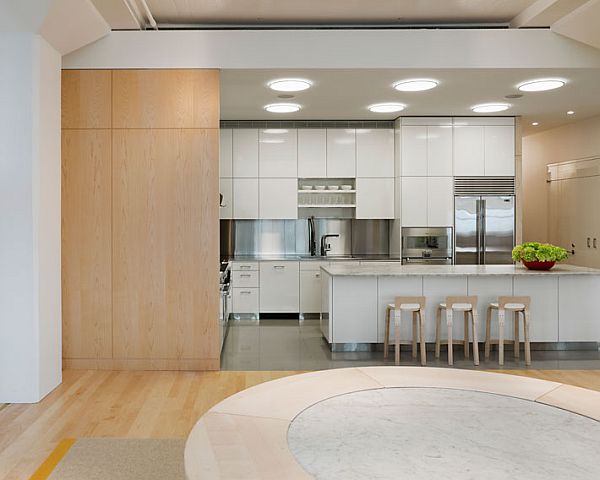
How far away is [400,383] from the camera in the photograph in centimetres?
237

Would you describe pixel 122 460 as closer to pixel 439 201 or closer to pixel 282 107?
pixel 282 107

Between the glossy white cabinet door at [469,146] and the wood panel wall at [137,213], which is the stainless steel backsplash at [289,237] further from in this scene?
the wood panel wall at [137,213]

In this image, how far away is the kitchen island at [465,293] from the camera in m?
6.02

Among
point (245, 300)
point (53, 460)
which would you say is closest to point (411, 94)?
point (245, 300)

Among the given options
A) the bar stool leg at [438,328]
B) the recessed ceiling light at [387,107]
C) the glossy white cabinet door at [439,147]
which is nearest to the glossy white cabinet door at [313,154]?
the recessed ceiling light at [387,107]

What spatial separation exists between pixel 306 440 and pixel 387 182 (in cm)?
679

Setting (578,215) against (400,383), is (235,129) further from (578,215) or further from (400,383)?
(400,383)

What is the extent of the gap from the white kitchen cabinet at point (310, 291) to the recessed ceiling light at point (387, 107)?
7.60 ft

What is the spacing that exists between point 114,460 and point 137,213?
102 inches

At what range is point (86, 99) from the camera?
5.32 m

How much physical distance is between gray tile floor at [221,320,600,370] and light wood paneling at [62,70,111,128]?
100 inches

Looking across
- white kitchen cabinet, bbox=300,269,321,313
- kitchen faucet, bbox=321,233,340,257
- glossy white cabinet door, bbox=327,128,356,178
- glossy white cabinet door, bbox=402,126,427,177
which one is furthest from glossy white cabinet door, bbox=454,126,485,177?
white kitchen cabinet, bbox=300,269,321,313

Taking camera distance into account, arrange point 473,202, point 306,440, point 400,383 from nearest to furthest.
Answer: point 306,440
point 400,383
point 473,202

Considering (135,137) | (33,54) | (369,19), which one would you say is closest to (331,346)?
(135,137)
